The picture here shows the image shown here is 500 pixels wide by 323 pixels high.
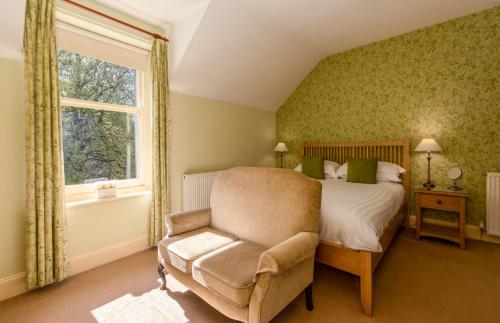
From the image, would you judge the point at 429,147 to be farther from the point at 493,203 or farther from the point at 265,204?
the point at 265,204

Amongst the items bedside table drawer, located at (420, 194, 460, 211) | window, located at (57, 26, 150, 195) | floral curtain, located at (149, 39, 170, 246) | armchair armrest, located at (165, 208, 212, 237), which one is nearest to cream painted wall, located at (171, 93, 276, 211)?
floral curtain, located at (149, 39, 170, 246)

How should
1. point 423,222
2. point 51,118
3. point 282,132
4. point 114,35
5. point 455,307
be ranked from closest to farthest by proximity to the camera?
point 455,307 < point 51,118 < point 114,35 < point 423,222 < point 282,132

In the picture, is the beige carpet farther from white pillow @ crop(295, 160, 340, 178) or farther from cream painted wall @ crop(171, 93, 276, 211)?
white pillow @ crop(295, 160, 340, 178)

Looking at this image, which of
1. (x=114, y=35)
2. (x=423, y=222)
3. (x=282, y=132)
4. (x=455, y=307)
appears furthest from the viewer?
(x=282, y=132)

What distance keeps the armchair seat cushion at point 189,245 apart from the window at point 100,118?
50.3 inches

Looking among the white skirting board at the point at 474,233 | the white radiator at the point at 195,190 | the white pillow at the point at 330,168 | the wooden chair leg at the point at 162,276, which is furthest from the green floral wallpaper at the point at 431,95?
the wooden chair leg at the point at 162,276

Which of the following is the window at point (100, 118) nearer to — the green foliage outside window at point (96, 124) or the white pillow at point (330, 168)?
the green foliage outside window at point (96, 124)

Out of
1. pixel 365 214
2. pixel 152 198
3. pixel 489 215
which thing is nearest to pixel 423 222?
pixel 489 215

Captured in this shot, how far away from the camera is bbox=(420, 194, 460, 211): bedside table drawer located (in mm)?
2770

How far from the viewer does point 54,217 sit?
2.02 metres

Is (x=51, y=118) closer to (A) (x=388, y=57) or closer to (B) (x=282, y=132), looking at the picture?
(B) (x=282, y=132)

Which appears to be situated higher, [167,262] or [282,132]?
[282,132]

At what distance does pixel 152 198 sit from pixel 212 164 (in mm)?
1106

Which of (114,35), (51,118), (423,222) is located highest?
(114,35)
